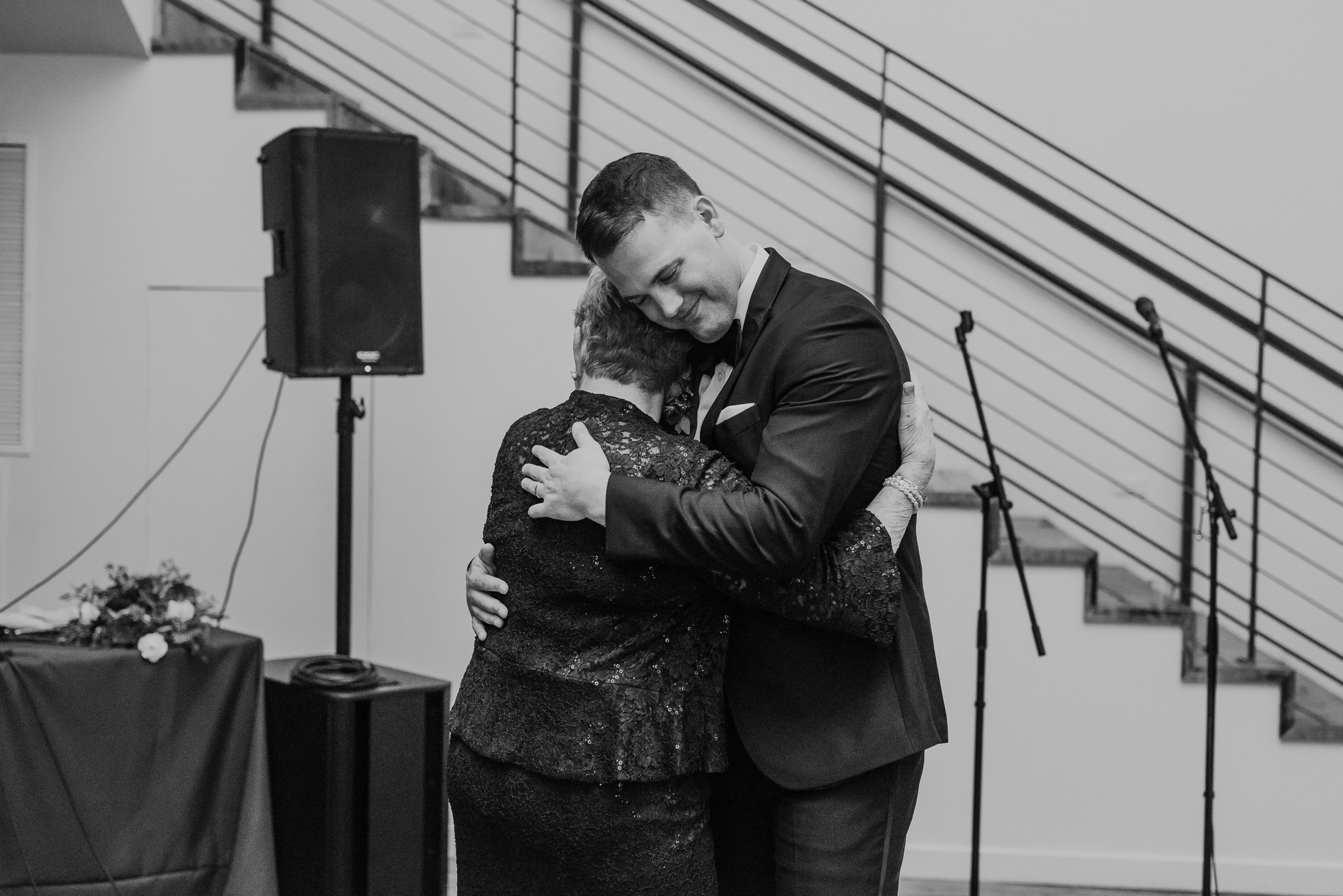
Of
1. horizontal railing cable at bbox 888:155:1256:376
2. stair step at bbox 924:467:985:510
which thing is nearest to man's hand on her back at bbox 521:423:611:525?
stair step at bbox 924:467:985:510

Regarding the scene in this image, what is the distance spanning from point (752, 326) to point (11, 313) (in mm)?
3399

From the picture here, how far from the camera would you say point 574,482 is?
1.45 metres

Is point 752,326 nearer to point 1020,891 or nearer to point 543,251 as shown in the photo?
point 543,251

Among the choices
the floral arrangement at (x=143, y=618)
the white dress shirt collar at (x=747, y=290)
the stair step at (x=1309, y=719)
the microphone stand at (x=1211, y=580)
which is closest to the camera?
the white dress shirt collar at (x=747, y=290)

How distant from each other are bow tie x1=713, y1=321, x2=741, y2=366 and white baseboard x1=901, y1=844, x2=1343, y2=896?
2496mm

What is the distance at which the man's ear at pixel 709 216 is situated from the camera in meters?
1.61

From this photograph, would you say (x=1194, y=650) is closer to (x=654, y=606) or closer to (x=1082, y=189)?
(x=1082, y=189)

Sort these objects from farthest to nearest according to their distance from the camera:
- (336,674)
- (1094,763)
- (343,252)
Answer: (1094,763) < (343,252) < (336,674)

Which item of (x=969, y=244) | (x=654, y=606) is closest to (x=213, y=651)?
(x=654, y=606)

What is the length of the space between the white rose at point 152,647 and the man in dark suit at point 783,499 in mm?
1343

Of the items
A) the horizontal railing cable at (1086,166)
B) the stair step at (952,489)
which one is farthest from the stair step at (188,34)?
the stair step at (952,489)

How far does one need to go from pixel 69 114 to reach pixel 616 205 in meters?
3.17

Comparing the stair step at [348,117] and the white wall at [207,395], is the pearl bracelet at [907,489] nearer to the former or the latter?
the white wall at [207,395]

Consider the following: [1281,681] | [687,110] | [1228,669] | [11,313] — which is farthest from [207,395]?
[1281,681]
